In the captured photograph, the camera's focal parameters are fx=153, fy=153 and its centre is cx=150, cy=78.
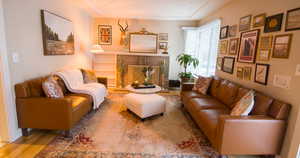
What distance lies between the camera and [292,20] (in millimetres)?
1857

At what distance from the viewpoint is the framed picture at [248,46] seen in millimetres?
2520

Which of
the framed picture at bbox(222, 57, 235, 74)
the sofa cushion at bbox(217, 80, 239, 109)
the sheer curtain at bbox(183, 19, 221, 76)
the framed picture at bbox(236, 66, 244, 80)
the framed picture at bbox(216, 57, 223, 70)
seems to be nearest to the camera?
the sofa cushion at bbox(217, 80, 239, 109)

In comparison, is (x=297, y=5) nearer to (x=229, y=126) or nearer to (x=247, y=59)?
(x=247, y=59)

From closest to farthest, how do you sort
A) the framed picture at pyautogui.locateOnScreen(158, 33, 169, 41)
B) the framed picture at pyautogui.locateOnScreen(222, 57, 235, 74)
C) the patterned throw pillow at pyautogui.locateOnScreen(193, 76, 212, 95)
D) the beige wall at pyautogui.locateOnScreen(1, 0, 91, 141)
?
the beige wall at pyautogui.locateOnScreen(1, 0, 91, 141) → the framed picture at pyautogui.locateOnScreen(222, 57, 235, 74) → the patterned throw pillow at pyautogui.locateOnScreen(193, 76, 212, 95) → the framed picture at pyautogui.locateOnScreen(158, 33, 169, 41)

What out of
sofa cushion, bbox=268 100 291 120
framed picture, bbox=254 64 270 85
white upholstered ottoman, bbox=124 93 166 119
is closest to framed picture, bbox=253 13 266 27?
framed picture, bbox=254 64 270 85

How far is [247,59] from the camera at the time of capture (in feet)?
8.81

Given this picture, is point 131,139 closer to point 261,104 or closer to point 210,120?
point 210,120

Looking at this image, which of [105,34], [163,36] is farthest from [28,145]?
[163,36]

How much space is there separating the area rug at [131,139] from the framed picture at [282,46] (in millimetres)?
1572

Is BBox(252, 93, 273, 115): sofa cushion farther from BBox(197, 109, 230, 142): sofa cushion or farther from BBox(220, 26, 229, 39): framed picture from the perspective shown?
BBox(220, 26, 229, 39): framed picture

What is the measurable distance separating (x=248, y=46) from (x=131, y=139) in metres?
2.53

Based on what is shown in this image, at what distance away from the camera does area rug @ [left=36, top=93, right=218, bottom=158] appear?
2.03 m

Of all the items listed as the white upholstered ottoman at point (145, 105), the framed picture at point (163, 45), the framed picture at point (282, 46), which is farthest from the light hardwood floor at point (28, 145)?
the framed picture at point (163, 45)

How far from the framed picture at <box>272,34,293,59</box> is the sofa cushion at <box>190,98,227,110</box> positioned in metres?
1.11
